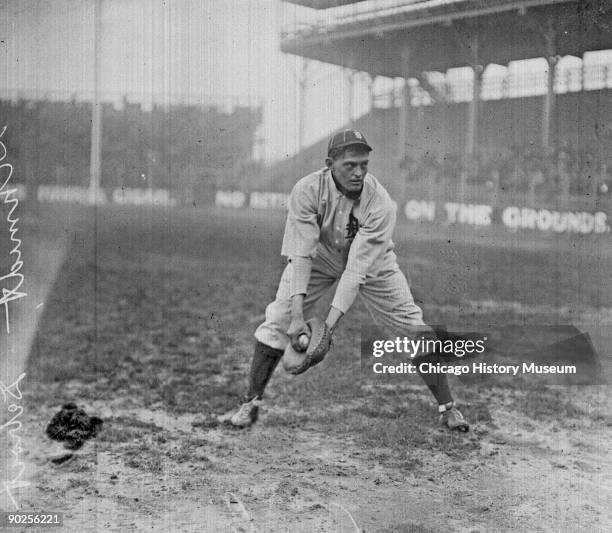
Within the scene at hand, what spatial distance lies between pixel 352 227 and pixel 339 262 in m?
0.23

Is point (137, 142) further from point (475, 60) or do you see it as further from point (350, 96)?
point (475, 60)

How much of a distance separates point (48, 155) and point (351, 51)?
5.86 m

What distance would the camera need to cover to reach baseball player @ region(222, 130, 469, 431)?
11.3ft

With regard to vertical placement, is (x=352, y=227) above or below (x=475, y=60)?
below

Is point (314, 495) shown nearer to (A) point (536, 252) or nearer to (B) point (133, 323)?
(B) point (133, 323)

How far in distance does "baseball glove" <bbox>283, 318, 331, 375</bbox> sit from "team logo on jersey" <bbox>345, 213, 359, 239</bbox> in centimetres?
53

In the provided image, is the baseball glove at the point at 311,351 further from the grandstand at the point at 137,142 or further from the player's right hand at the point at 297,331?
the grandstand at the point at 137,142

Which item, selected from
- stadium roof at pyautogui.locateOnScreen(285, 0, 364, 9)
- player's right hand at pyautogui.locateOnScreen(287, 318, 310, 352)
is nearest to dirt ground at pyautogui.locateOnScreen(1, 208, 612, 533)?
player's right hand at pyautogui.locateOnScreen(287, 318, 310, 352)

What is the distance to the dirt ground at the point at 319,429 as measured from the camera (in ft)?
8.67

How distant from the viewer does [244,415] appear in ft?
11.9

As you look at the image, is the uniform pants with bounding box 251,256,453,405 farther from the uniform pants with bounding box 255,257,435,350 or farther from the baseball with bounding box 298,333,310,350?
the baseball with bounding box 298,333,310,350

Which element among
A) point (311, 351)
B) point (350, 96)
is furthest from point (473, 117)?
point (311, 351)

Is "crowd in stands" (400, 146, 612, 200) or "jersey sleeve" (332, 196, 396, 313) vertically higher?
"crowd in stands" (400, 146, 612, 200)

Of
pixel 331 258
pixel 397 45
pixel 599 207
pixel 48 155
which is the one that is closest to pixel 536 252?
pixel 599 207
